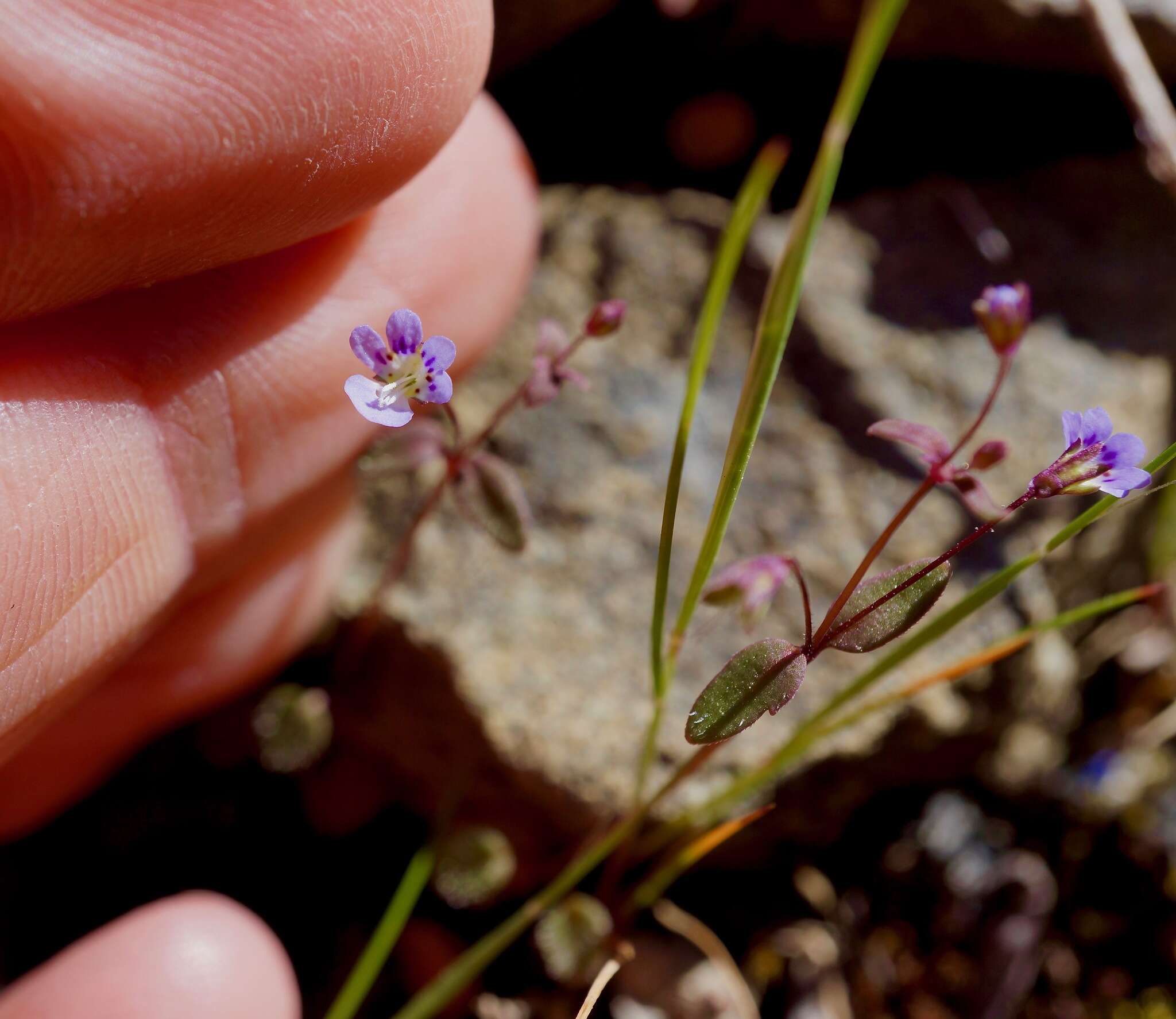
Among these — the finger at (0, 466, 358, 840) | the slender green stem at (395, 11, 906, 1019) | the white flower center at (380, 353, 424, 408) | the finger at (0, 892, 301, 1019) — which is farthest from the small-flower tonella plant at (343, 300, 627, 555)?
the finger at (0, 892, 301, 1019)

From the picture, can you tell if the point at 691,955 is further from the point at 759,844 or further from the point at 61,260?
the point at 61,260

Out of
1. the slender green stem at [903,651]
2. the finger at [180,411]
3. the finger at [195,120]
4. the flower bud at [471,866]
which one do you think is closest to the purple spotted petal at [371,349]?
the finger at [195,120]

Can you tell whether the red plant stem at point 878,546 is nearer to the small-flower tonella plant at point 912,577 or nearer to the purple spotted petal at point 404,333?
the small-flower tonella plant at point 912,577

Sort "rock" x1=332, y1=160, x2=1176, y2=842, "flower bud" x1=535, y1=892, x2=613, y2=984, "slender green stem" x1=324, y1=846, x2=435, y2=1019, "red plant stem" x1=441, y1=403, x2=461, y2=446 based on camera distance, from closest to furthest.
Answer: "red plant stem" x1=441, y1=403, x2=461, y2=446 < "slender green stem" x1=324, y1=846, x2=435, y2=1019 < "flower bud" x1=535, y1=892, x2=613, y2=984 < "rock" x1=332, y1=160, x2=1176, y2=842

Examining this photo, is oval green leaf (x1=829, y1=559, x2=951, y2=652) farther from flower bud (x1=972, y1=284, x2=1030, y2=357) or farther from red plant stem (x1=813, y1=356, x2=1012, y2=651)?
flower bud (x1=972, y1=284, x2=1030, y2=357)

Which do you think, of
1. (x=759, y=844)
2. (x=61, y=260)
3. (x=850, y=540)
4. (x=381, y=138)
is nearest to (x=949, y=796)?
(x=759, y=844)

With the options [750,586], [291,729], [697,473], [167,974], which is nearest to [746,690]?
[750,586]
